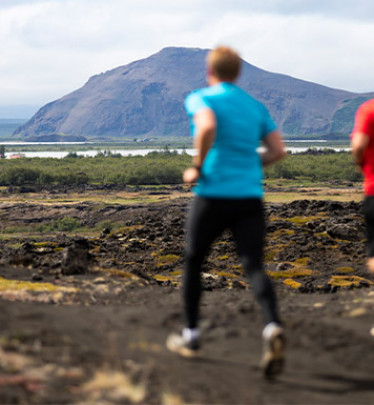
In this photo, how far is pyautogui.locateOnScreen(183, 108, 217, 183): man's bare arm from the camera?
19.9 ft

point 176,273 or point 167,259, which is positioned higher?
point 167,259

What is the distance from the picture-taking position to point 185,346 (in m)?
6.69

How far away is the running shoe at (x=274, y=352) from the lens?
19.7 feet

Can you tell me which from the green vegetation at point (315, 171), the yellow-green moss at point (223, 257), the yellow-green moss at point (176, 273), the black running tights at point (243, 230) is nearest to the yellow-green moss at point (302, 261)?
the yellow-green moss at point (223, 257)

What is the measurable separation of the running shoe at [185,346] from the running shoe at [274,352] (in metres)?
0.84

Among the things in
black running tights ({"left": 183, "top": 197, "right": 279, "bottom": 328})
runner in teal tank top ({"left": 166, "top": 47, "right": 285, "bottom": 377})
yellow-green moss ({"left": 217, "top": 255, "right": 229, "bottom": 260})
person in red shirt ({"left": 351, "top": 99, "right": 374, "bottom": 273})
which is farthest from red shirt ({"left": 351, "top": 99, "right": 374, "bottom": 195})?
yellow-green moss ({"left": 217, "top": 255, "right": 229, "bottom": 260})

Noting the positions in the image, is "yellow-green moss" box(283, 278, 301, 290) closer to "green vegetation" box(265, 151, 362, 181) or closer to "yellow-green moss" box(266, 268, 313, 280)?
"yellow-green moss" box(266, 268, 313, 280)

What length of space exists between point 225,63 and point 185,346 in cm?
277

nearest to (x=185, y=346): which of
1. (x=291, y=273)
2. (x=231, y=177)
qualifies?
(x=231, y=177)

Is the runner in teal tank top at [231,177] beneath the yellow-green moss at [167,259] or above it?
above

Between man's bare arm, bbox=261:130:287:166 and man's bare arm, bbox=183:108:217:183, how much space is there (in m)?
0.63

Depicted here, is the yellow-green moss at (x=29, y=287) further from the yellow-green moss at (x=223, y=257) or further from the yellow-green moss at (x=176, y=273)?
the yellow-green moss at (x=223, y=257)

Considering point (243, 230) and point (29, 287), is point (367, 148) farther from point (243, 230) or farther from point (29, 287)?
point (29, 287)

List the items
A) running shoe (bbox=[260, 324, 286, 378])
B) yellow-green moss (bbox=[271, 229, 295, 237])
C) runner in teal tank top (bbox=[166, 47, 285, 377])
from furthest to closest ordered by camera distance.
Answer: yellow-green moss (bbox=[271, 229, 295, 237]), runner in teal tank top (bbox=[166, 47, 285, 377]), running shoe (bbox=[260, 324, 286, 378])
